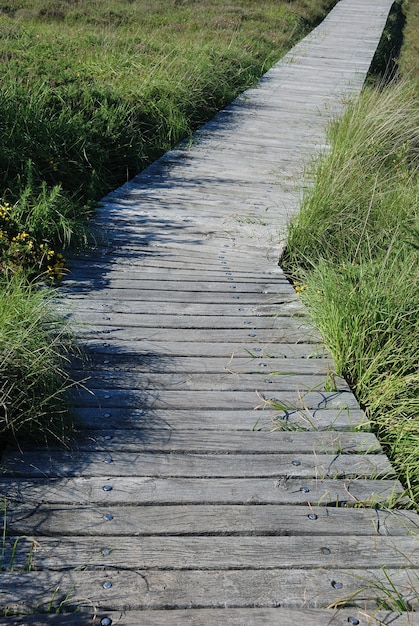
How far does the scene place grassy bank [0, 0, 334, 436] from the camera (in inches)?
128

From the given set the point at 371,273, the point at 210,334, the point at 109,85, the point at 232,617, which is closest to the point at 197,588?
the point at 232,617

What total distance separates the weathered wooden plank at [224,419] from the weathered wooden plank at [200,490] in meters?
0.30

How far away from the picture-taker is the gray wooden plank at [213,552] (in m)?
2.32

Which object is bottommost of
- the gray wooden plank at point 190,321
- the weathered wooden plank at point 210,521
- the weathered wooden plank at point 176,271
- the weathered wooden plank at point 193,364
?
the weathered wooden plank at point 176,271

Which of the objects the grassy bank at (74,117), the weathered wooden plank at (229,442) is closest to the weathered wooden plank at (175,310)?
the grassy bank at (74,117)

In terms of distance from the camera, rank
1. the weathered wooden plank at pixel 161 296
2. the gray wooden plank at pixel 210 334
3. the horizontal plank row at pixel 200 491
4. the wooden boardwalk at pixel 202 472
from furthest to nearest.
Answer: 1. the weathered wooden plank at pixel 161 296
2. the gray wooden plank at pixel 210 334
3. the horizontal plank row at pixel 200 491
4. the wooden boardwalk at pixel 202 472

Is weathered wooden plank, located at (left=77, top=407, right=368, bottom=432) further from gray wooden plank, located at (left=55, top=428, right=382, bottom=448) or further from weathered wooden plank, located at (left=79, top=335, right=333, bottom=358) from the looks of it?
weathered wooden plank, located at (left=79, top=335, right=333, bottom=358)

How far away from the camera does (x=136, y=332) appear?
3842mm

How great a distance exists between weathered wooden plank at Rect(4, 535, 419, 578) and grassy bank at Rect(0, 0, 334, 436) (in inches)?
23.1

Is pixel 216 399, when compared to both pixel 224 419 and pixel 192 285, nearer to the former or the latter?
pixel 224 419

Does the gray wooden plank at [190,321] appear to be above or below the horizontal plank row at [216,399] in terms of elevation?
below

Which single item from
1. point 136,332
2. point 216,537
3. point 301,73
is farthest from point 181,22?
point 216,537

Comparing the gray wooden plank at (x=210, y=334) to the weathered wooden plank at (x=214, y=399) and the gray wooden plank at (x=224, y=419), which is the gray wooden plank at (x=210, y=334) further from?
the gray wooden plank at (x=224, y=419)

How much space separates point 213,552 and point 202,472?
44 cm
